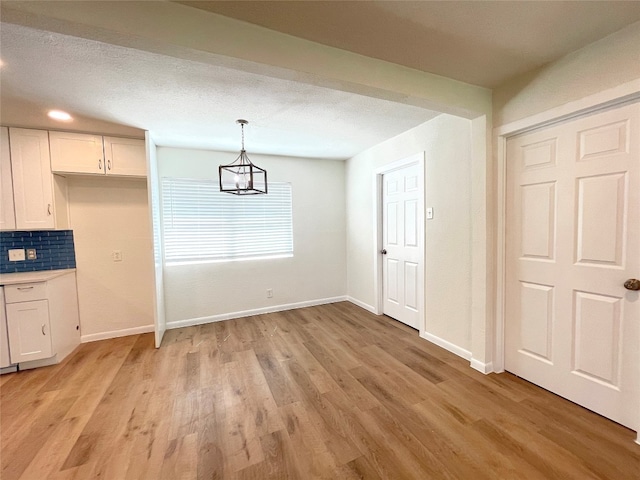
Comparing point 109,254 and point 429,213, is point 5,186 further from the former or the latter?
point 429,213

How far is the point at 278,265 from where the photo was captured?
4223 millimetres

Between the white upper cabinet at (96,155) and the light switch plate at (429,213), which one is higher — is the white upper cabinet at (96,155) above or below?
above

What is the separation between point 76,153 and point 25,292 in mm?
1483

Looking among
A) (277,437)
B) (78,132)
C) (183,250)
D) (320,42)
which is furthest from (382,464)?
(78,132)

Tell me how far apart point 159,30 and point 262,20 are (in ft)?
Result: 1.69

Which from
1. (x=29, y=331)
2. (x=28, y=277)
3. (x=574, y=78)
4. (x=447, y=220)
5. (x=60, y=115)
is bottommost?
(x=29, y=331)

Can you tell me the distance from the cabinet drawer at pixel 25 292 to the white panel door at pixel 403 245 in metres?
3.84

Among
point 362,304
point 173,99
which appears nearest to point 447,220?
point 362,304

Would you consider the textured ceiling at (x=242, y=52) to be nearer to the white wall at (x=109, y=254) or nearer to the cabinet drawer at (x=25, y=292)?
the white wall at (x=109, y=254)

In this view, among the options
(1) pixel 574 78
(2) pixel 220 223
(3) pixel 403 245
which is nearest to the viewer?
(1) pixel 574 78

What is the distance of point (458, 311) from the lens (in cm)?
270

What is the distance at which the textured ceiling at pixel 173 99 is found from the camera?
1.68 m

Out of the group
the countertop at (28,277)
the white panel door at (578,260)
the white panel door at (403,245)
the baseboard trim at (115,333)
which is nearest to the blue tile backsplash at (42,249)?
the countertop at (28,277)

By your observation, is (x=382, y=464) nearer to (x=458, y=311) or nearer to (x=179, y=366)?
(x=458, y=311)
